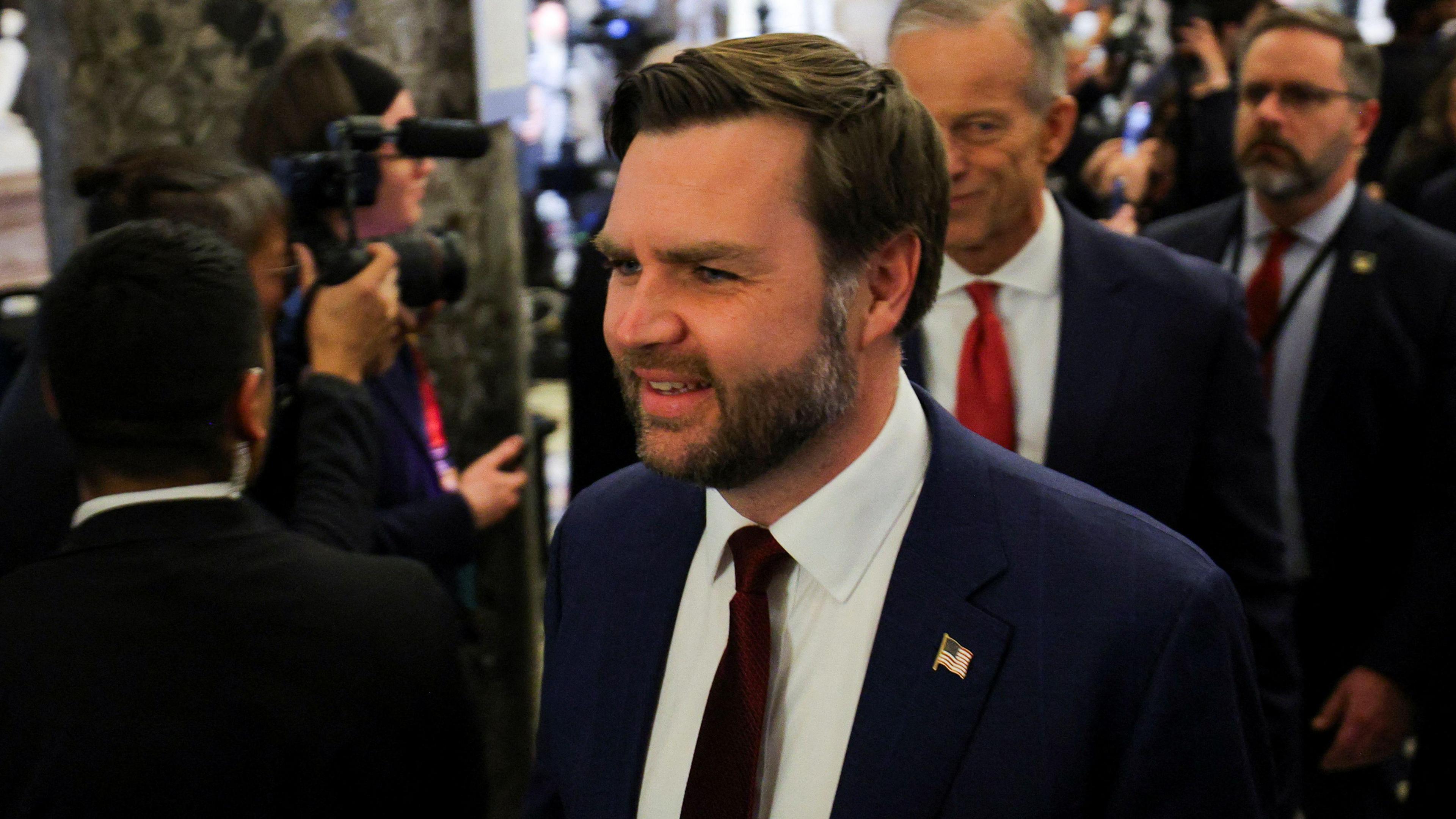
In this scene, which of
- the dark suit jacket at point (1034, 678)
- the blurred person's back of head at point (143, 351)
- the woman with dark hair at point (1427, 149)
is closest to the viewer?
the dark suit jacket at point (1034, 678)

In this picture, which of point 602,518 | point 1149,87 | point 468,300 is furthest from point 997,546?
point 1149,87

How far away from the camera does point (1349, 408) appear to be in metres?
2.42

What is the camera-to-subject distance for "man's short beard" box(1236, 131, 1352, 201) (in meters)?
2.59

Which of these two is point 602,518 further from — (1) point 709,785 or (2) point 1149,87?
(2) point 1149,87

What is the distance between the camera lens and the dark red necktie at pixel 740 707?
118 centimetres

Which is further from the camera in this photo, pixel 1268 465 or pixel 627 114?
pixel 1268 465

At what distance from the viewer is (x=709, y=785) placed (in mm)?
1192

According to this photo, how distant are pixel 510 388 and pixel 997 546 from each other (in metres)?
1.60

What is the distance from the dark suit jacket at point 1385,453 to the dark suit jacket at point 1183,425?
0.56 metres

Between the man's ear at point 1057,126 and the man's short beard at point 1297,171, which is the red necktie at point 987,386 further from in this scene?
the man's short beard at point 1297,171

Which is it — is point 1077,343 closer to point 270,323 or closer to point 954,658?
point 954,658

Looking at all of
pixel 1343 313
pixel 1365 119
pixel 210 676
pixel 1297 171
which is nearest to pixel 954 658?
pixel 210 676

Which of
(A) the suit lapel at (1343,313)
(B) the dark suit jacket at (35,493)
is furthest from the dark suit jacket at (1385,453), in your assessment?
(B) the dark suit jacket at (35,493)

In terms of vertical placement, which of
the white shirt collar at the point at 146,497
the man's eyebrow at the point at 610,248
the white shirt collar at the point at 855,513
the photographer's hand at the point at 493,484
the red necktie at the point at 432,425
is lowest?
the photographer's hand at the point at 493,484
